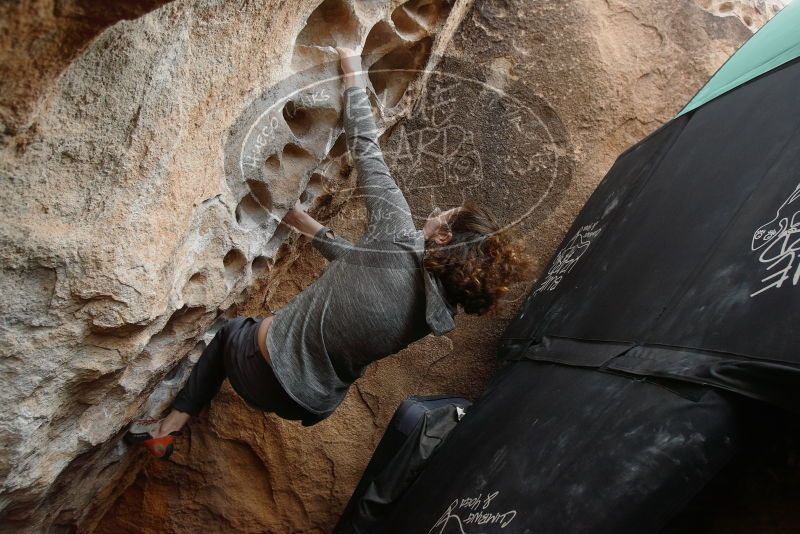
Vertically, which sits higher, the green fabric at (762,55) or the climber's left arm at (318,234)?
the climber's left arm at (318,234)

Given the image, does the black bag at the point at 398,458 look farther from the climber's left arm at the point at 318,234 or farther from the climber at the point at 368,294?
the climber's left arm at the point at 318,234

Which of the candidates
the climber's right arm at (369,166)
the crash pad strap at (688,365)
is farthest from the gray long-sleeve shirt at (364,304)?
the crash pad strap at (688,365)

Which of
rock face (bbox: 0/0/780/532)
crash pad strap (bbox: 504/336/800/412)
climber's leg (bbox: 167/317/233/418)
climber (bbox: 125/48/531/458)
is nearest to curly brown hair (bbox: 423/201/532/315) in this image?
climber (bbox: 125/48/531/458)

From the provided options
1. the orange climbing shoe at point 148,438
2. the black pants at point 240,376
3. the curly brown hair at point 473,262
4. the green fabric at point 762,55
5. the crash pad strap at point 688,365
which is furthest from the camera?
the orange climbing shoe at point 148,438

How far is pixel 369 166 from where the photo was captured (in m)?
1.60

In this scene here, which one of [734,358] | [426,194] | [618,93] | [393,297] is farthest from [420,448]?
[618,93]

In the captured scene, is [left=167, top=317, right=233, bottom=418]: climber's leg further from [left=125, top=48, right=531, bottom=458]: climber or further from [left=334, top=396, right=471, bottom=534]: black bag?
[left=334, top=396, right=471, bottom=534]: black bag

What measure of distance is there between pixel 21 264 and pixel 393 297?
2.40 feet

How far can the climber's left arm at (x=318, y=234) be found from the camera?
171cm

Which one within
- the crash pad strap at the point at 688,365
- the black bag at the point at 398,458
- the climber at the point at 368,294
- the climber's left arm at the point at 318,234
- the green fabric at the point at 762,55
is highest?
the climber's left arm at the point at 318,234

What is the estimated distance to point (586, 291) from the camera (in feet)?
5.98

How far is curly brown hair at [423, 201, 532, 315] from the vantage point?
1.49 m

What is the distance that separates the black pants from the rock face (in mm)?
67

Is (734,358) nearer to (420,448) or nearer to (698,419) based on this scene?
(698,419)
